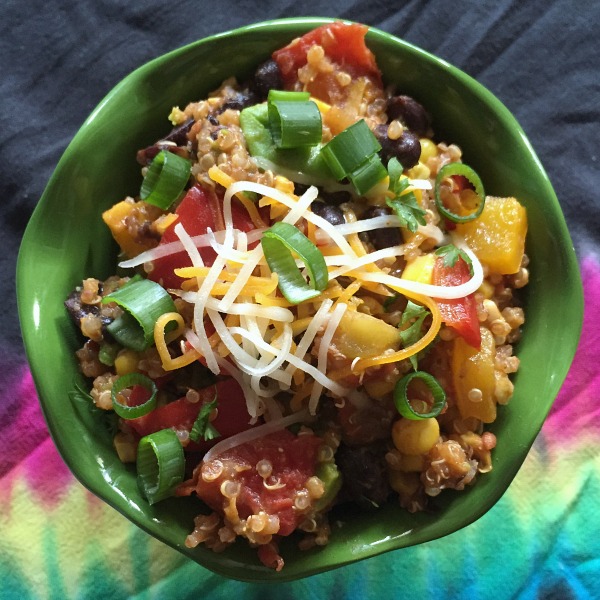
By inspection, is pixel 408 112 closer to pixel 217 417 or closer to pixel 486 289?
pixel 486 289

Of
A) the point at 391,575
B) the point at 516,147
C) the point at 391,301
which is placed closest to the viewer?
the point at 391,301

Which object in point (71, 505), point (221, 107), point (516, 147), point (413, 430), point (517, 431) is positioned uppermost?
point (221, 107)

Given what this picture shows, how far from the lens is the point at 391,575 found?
119 inches

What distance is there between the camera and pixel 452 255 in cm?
231

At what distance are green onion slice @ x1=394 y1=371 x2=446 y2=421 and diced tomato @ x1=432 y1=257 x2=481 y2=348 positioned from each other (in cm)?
18

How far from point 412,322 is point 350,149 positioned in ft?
1.97

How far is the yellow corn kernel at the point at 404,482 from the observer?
2414 millimetres

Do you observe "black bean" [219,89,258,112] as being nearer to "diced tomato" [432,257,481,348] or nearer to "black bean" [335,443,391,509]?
"diced tomato" [432,257,481,348]

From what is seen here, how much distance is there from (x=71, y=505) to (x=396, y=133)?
207 centimetres

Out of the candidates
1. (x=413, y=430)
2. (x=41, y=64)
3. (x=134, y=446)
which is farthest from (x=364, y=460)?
(x=41, y=64)

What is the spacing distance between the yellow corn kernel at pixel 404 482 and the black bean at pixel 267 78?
4.77 feet

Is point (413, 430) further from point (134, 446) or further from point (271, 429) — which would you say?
point (134, 446)

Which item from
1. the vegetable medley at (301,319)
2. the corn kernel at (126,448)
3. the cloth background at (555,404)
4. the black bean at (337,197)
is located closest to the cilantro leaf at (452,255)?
the vegetable medley at (301,319)

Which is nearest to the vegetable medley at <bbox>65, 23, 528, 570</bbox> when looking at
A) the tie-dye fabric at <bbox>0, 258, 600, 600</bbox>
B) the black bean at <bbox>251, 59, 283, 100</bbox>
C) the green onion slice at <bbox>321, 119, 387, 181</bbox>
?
the green onion slice at <bbox>321, 119, 387, 181</bbox>
